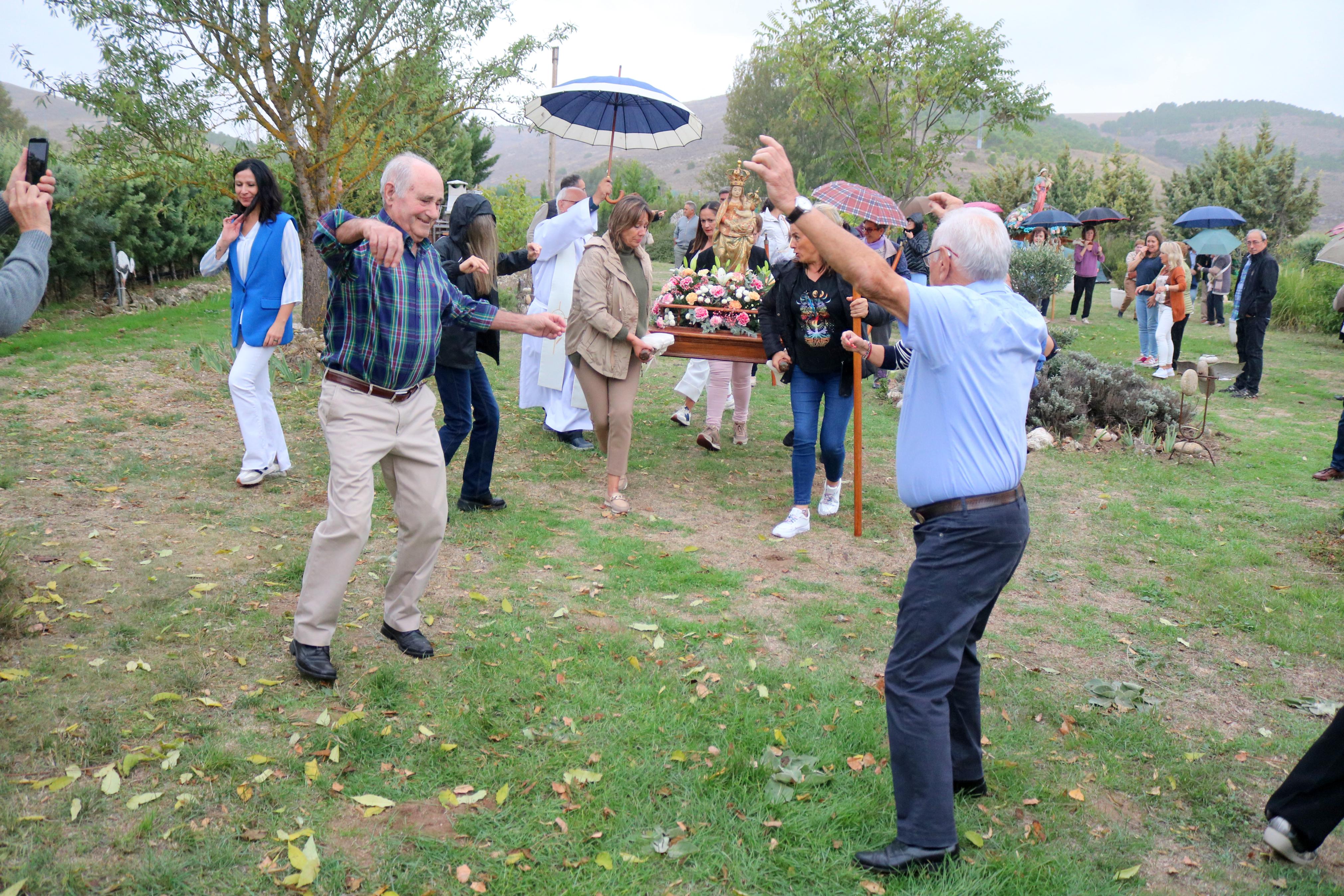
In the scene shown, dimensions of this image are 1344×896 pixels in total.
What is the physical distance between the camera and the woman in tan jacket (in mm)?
6477

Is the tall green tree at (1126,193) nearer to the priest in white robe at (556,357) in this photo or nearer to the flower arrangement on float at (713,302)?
the flower arrangement on float at (713,302)

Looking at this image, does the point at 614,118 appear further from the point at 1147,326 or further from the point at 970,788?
the point at 1147,326

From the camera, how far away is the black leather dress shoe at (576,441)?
8461mm

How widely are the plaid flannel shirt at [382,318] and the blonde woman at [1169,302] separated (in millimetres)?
12488

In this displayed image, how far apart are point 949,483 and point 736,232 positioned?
6.00 metres

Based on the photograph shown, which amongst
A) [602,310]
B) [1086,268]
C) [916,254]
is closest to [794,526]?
[602,310]

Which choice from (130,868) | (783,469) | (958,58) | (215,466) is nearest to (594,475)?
(783,469)

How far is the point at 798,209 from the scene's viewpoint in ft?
9.32

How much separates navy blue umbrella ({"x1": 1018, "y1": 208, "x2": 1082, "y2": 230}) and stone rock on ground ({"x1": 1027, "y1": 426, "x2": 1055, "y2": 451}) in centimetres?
1367

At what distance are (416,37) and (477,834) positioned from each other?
10.6 metres

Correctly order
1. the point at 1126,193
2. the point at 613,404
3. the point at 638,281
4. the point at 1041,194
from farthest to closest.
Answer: the point at 1126,193, the point at 1041,194, the point at 638,281, the point at 613,404

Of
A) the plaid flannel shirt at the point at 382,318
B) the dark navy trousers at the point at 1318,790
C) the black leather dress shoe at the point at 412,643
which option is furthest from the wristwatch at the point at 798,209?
the black leather dress shoe at the point at 412,643

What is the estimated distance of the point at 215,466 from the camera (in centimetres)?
699

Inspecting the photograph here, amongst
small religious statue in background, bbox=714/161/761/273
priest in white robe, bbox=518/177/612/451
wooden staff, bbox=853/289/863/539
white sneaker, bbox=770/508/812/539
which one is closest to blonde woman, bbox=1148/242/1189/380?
small religious statue in background, bbox=714/161/761/273
